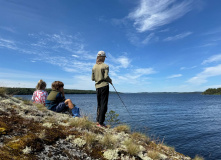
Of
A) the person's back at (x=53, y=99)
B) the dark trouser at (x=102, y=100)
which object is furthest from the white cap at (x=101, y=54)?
the person's back at (x=53, y=99)

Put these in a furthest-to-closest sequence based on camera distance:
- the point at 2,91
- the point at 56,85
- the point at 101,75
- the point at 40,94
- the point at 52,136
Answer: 1. the point at 40,94
2. the point at 56,85
3. the point at 2,91
4. the point at 101,75
5. the point at 52,136

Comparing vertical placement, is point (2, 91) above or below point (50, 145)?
above

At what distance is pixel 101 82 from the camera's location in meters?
6.38

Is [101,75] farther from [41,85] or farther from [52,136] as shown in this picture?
[41,85]

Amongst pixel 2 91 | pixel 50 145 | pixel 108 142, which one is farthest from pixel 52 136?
pixel 2 91

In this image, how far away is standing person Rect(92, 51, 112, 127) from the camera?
628cm

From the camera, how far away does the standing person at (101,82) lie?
6.28m

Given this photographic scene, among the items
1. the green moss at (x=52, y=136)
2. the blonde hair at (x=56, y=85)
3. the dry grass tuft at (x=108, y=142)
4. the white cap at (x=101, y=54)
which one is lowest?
the dry grass tuft at (x=108, y=142)

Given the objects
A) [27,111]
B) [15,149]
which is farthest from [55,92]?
[15,149]

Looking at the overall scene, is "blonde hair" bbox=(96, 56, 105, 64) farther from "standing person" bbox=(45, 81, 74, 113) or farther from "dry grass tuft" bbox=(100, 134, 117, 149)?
"dry grass tuft" bbox=(100, 134, 117, 149)

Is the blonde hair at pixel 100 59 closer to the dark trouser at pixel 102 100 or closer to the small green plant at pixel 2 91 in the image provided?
the dark trouser at pixel 102 100

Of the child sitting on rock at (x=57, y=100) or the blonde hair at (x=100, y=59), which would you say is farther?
the child sitting on rock at (x=57, y=100)

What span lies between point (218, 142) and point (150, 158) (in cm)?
1489

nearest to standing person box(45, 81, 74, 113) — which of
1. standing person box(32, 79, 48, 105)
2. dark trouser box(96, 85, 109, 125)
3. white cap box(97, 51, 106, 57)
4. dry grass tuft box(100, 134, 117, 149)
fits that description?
standing person box(32, 79, 48, 105)
